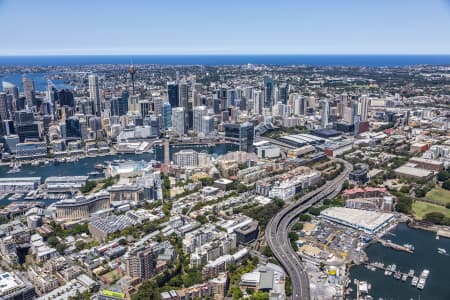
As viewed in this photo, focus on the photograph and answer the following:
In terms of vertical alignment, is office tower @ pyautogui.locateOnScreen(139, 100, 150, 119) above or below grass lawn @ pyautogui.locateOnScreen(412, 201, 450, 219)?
above

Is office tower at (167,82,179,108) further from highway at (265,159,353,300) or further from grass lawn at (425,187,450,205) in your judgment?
grass lawn at (425,187,450,205)

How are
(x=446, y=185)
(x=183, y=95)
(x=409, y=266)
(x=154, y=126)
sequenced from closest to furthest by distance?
1. (x=409, y=266)
2. (x=446, y=185)
3. (x=154, y=126)
4. (x=183, y=95)

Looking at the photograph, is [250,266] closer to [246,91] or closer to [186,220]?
[186,220]

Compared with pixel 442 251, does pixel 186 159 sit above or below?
above

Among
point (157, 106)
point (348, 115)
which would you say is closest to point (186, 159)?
point (157, 106)

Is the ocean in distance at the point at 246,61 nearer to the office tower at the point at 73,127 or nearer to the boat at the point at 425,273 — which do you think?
the office tower at the point at 73,127

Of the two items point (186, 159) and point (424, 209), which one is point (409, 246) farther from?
point (186, 159)

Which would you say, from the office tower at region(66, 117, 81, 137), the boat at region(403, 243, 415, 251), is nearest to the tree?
the boat at region(403, 243, 415, 251)

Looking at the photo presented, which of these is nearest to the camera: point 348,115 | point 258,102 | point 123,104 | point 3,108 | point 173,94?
point 3,108
